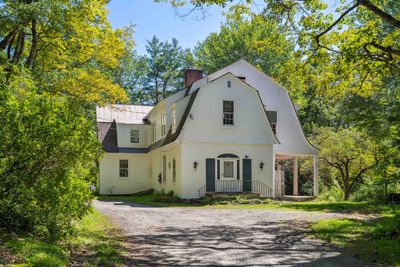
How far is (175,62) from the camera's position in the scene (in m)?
64.2

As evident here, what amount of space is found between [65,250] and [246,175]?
56.9 feet

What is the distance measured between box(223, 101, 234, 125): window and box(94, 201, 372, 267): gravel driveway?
10502 millimetres

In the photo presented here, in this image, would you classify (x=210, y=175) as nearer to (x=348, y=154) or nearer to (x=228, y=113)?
(x=228, y=113)

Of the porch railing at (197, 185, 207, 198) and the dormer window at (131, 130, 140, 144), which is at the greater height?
the dormer window at (131, 130, 140, 144)

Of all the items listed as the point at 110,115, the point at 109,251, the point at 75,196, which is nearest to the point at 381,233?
the point at 109,251

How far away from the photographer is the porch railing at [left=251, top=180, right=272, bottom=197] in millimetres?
24589

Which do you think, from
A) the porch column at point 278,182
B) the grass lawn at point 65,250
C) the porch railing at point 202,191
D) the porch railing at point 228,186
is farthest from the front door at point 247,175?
the grass lawn at point 65,250

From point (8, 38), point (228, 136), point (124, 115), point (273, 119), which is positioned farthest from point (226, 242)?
point (124, 115)

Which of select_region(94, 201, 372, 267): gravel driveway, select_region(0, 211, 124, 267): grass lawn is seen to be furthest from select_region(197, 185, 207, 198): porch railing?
select_region(0, 211, 124, 267): grass lawn

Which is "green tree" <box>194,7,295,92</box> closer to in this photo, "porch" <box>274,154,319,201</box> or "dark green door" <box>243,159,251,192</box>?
"porch" <box>274,154,319,201</box>

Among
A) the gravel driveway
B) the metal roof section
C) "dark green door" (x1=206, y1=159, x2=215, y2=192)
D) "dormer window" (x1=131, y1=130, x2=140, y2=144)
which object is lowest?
the gravel driveway

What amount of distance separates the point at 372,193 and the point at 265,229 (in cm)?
1413

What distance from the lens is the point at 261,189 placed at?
24.8 meters

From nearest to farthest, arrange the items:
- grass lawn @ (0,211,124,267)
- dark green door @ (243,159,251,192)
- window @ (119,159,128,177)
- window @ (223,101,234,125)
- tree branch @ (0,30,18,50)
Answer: grass lawn @ (0,211,124,267), tree branch @ (0,30,18,50), dark green door @ (243,159,251,192), window @ (223,101,234,125), window @ (119,159,128,177)
